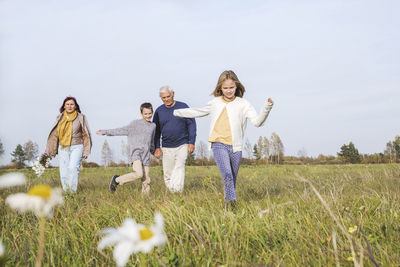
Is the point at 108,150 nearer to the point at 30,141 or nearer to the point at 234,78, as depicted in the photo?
the point at 30,141

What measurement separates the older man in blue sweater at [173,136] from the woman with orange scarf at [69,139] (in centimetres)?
167

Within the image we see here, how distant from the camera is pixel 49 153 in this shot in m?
7.28

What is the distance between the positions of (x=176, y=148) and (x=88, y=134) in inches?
81.5

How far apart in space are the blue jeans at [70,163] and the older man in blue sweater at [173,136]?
1.73m

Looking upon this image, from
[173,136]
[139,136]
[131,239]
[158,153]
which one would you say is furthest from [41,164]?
[131,239]

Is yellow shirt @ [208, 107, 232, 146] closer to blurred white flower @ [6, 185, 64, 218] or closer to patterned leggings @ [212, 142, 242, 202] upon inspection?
patterned leggings @ [212, 142, 242, 202]

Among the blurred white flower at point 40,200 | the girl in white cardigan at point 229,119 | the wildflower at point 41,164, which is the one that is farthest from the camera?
the wildflower at point 41,164

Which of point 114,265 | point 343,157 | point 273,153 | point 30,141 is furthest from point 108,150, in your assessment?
point 114,265

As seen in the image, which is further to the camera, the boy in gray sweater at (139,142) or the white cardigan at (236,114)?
the boy in gray sweater at (139,142)

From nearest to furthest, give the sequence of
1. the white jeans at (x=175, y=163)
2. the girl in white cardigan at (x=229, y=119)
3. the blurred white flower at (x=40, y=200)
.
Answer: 1. the blurred white flower at (x=40, y=200)
2. the girl in white cardigan at (x=229, y=119)
3. the white jeans at (x=175, y=163)

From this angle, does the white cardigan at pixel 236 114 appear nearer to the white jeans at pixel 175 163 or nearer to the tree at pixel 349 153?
the white jeans at pixel 175 163

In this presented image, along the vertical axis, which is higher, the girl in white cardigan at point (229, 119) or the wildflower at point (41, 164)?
the girl in white cardigan at point (229, 119)

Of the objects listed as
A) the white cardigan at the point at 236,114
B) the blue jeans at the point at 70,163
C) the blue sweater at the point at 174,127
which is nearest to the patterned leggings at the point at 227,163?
the white cardigan at the point at 236,114

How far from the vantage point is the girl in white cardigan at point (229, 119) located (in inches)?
193
